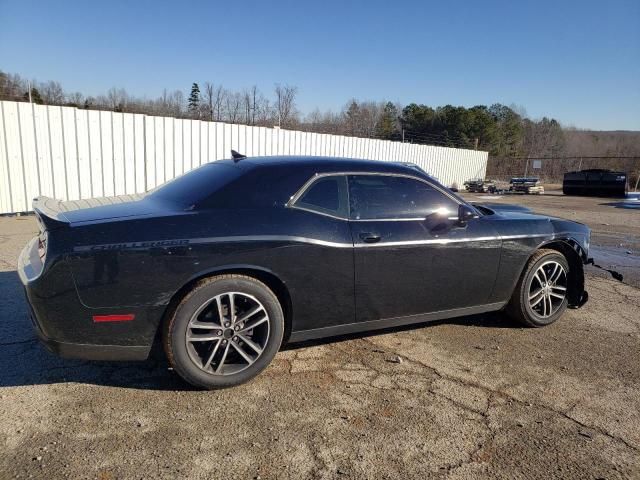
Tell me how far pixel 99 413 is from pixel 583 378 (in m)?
3.37

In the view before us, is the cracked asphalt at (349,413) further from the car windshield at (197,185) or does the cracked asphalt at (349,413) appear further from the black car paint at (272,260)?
the car windshield at (197,185)

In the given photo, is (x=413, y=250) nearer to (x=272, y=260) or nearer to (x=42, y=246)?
(x=272, y=260)

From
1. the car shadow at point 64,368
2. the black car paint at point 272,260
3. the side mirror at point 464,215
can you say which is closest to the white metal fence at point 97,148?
the car shadow at point 64,368

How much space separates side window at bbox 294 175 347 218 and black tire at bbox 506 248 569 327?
1997 millimetres

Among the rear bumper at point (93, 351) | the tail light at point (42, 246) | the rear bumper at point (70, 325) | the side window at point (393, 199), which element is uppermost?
the side window at point (393, 199)

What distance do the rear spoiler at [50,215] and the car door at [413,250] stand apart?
6.28 ft

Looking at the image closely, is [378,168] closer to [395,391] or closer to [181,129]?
[395,391]

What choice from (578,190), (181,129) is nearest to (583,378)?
(181,129)

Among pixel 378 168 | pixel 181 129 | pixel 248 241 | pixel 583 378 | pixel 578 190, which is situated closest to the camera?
pixel 248 241

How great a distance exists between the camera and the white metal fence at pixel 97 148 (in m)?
9.01

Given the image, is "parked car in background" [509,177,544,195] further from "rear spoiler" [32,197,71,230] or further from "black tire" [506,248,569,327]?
"rear spoiler" [32,197,71,230]

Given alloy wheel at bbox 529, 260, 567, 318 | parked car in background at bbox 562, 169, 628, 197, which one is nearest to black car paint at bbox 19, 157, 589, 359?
alloy wheel at bbox 529, 260, 567, 318

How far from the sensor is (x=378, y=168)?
3.57 metres

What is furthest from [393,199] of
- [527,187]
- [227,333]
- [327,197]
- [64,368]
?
[527,187]
